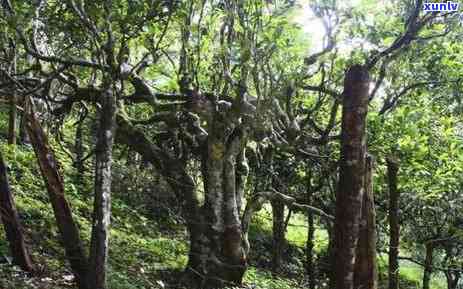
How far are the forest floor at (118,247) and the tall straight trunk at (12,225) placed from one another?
7.5 inches

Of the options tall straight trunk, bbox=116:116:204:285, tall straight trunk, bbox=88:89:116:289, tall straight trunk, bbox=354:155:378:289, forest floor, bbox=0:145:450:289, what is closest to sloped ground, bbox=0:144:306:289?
forest floor, bbox=0:145:450:289

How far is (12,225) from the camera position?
884 centimetres

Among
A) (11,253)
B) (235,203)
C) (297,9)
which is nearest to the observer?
(297,9)

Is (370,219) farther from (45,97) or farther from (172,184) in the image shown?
(45,97)

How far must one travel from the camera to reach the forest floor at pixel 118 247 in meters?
9.55

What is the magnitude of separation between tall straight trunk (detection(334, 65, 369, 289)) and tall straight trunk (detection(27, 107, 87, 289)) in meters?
4.65

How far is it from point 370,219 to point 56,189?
5.11 m

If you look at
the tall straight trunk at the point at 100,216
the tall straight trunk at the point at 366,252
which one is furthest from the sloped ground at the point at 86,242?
the tall straight trunk at the point at 366,252

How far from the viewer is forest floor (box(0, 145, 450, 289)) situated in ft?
31.3

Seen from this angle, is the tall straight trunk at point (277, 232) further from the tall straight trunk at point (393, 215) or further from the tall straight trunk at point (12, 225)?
the tall straight trunk at point (12, 225)

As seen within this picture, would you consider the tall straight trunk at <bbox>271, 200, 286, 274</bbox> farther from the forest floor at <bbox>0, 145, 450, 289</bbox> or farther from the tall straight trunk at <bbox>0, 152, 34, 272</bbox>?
the tall straight trunk at <bbox>0, 152, 34, 272</bbox>

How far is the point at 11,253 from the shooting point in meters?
9.43

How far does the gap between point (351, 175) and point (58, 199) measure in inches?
199

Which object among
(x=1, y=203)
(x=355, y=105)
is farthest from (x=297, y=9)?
(x=1, y=203)
